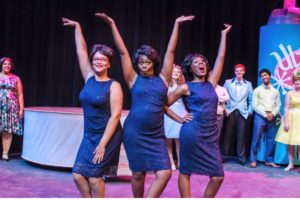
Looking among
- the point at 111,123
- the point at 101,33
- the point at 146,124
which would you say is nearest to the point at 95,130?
the point at 111,123

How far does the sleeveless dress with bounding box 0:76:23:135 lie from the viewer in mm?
5820

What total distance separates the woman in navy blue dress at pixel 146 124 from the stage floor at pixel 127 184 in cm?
121

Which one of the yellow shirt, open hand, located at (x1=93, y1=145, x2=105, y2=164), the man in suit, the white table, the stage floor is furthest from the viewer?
the man in suit

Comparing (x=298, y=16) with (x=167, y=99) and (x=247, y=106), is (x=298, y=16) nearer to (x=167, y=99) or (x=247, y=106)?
(x=247, y=106)

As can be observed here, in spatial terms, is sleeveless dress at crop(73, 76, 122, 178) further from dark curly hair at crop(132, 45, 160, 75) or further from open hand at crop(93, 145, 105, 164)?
dark curly hair at crop(132, 45, 160, 75)

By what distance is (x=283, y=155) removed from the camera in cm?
615

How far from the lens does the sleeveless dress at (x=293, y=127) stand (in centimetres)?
580

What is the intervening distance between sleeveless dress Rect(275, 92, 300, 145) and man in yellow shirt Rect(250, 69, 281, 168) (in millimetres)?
229

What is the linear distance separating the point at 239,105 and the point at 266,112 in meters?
0.41

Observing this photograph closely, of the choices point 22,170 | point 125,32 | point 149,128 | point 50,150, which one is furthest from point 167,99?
point 125,32

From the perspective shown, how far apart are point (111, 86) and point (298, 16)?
4078mm

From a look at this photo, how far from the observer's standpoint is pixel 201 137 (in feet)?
10.7

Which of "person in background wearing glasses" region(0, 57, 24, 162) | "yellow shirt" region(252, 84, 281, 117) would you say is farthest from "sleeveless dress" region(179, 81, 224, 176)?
"person in background wearing glasses" region(0, 57, 24, 162)

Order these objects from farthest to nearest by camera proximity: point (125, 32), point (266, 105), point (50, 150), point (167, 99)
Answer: point (125, 32), point (266, 105), point (50, 150), point (167, 99)
